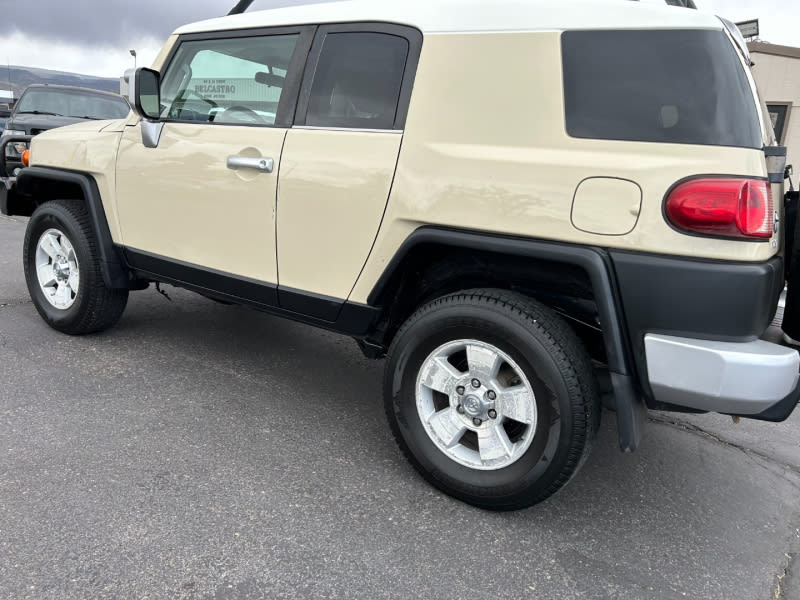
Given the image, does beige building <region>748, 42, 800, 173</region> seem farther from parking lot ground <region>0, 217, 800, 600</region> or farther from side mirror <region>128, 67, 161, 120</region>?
side mirror <region>128, 67, 161, 120</region>

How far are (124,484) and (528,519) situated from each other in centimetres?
154

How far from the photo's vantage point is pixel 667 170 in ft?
6.31

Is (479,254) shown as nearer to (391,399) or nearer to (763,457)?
(391,399)

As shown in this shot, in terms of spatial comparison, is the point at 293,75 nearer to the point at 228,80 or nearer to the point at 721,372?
the point at 228,80

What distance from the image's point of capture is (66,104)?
30.0ft

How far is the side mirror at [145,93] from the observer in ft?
10.3

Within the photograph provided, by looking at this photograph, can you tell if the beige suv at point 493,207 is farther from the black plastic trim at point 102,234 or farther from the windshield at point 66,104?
the windshield at point 66,104

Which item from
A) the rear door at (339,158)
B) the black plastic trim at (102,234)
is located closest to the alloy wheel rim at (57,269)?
the black plastic trim at (102,234)

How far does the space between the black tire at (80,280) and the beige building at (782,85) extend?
11506 millimetres

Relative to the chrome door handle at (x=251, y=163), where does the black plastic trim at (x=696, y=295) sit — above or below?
below

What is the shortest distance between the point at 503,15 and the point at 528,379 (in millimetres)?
1290

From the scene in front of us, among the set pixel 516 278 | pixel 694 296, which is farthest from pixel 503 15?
pixel 694 296

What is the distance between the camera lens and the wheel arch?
2.06 m

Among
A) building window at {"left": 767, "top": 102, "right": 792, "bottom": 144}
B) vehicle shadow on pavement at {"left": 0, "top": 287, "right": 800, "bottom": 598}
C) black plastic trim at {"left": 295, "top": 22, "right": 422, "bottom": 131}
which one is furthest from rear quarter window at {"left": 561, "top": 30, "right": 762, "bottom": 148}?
building window at {"left": 767, "top": 102, "right": 792, "bottom": 144}
